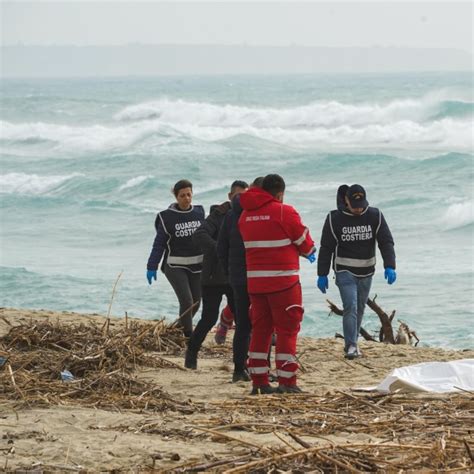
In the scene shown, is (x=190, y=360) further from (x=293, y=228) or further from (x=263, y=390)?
(x=293, y=228)

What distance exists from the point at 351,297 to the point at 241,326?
1821mm

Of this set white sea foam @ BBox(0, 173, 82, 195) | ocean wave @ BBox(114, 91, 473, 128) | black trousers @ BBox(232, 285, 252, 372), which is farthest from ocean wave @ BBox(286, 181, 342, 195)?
black trousers @ BBox(232, 285, 252, 372)

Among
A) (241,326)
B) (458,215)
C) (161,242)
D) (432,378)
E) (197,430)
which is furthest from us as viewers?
(458,215)

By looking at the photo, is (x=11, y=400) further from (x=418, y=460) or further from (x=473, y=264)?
(x=473, y=264)

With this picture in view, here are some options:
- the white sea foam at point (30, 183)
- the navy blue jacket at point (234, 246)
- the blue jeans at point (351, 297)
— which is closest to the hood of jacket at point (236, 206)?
the navy blue jacket at point (234, 246)

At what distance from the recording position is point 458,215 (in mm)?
25125

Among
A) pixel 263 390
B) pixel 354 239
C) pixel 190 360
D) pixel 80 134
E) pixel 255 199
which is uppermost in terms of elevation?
pixel 255 199

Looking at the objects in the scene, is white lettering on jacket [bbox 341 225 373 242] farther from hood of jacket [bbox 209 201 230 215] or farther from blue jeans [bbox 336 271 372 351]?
hood of jacket [bbox 209 201 230 215]

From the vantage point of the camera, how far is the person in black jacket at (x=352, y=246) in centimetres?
1027

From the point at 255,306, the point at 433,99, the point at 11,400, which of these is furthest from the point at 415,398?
the point at 433,99

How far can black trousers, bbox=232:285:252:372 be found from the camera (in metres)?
8.70

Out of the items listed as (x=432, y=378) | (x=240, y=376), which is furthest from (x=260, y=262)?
(x=432, y=378)

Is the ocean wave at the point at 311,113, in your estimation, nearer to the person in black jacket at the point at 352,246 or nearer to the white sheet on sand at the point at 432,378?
the person in black jacket at the point at 352,246

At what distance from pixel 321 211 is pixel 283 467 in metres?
21.7
